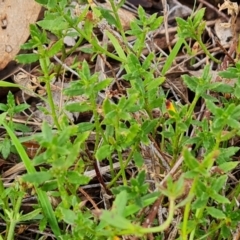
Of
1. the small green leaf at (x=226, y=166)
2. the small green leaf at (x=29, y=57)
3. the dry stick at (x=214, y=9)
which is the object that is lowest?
the small green leaf at (x=226, y=166)

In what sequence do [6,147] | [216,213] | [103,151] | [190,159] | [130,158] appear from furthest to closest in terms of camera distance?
[6,147] < [130,158] < [103,151] < [216,213] < [190,159]

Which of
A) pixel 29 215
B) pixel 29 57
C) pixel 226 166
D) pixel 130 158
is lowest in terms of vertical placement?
pixel 29 215

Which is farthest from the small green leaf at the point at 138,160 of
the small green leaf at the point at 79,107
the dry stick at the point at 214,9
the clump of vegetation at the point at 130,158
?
the dry stick at the point at 214,9

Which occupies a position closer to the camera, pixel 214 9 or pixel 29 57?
pixel 29 57

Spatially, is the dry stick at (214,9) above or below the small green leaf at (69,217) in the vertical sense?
above

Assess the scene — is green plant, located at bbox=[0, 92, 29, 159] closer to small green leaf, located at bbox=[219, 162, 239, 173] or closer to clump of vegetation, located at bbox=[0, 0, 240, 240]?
clump of vegetation, located at bbox=[0, 0, 240, 240]

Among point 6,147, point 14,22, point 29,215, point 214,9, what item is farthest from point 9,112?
point 214,9

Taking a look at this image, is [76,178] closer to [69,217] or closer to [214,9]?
[69,217]

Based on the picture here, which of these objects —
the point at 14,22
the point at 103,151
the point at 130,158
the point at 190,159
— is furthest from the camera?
the point at 14,22

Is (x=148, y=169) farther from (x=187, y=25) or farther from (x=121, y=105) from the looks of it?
(x=187, y=25)

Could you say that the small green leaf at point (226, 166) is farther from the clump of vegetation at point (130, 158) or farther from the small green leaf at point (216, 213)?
the small green leaf at point (216, 213)

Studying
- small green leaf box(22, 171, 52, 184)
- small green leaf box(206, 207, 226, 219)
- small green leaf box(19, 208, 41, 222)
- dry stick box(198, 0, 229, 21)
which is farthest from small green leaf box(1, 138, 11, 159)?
dry stick box(198, 0, 229, 21)

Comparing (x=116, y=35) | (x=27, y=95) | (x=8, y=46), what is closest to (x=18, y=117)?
(x=27, y=95)
